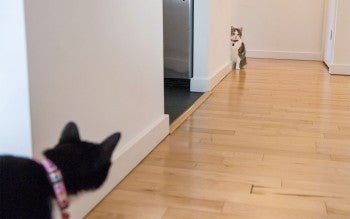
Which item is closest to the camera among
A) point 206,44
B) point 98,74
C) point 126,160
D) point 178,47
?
point 98,74

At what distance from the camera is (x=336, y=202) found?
1918 mm

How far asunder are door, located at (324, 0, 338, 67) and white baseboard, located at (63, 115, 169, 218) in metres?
3.25

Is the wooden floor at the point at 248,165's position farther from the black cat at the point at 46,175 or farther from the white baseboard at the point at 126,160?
the black cat at the point at 46,175

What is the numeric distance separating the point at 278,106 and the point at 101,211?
84.3 inches

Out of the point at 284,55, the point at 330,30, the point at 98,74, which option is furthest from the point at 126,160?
the point at 284,55

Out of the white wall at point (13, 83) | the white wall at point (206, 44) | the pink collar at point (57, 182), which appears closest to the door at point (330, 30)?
the white wall at point (206, 44)

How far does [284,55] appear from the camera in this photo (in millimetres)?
6375

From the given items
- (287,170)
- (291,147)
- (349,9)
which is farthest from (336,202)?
(349,9)

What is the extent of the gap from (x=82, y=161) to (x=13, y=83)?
0.44m

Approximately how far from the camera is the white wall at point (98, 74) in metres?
1.46

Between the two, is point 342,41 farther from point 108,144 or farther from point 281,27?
point 108,144

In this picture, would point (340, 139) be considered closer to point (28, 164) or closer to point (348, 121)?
point (348, 121)

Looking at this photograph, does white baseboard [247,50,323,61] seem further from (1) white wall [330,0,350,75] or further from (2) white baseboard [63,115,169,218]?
(2) white baseboard [63,115,169,218]

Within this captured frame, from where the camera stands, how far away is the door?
17.3ft
